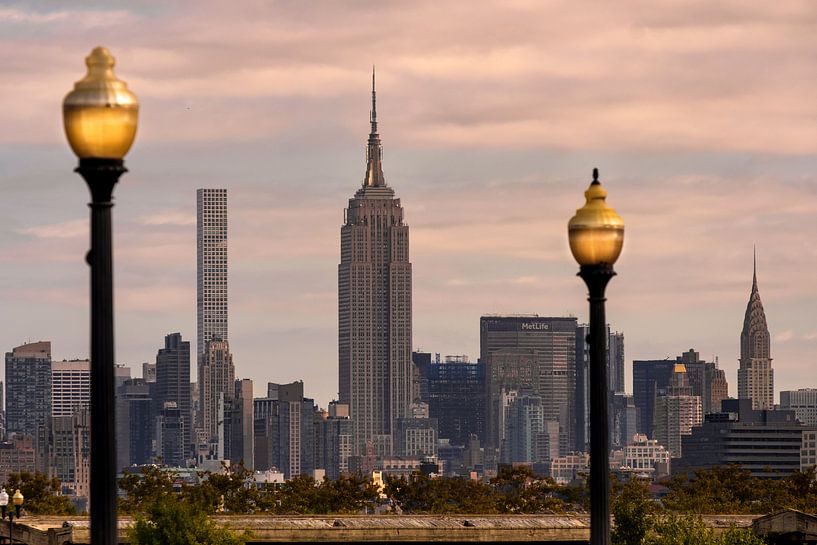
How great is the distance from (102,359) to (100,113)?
7.38 feet

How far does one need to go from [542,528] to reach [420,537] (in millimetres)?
4278

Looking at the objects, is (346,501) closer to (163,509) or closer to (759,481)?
(759,481)

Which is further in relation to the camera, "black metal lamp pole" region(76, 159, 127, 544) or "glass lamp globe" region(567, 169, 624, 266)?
"glass lamp globe" region(567, 169, 624, 266)

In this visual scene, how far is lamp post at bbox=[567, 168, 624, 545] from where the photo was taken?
24.2 meters

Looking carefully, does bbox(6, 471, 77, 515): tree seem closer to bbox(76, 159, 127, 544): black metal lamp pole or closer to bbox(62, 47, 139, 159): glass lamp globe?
bbox(76, 159, 127, 544): black metal lamp pole

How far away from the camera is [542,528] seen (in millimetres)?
79375

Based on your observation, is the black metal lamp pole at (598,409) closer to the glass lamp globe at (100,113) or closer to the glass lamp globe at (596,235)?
the glass lamp globe at (596,235)

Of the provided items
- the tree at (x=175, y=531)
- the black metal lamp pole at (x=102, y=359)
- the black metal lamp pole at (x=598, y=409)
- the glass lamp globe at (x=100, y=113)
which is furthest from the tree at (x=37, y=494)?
the glass lamp globe at (x=100, y=113)

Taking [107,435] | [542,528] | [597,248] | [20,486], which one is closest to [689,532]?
[542,528]

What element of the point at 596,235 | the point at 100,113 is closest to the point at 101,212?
the point at 100,113

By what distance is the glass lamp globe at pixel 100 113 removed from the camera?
20.7 m

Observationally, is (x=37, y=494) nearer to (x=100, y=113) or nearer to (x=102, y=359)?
(x=102, y=359)

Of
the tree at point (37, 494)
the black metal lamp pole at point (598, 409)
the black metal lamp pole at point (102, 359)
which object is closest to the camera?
the black metal lamp pole at point (102, 359)

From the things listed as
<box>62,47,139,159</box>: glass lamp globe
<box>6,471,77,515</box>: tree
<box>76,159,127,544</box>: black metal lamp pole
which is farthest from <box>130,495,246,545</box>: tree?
<box>62,47,139,159</box>: glass lamp globe
